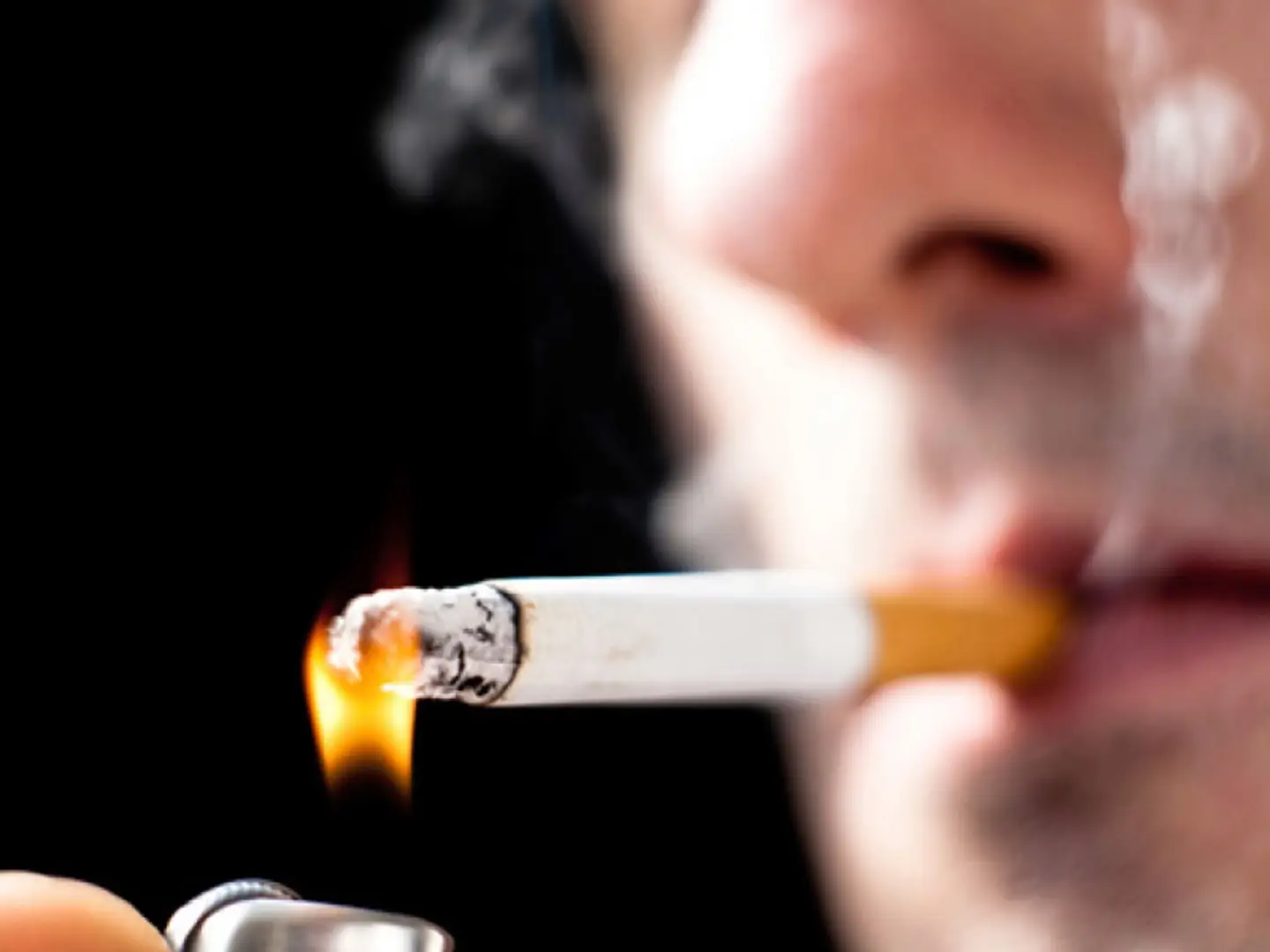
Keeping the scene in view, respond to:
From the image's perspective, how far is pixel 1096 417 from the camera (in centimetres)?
47

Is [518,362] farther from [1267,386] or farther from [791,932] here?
[1267,386]

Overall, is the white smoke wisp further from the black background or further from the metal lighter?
the black background

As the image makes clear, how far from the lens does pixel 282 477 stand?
45.8 inches

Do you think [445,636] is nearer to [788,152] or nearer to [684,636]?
[684,636]

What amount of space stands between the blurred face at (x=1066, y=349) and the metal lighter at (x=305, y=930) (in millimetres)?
252

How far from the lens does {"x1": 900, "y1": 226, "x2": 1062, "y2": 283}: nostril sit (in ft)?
1.57

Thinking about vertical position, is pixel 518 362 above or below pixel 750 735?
above

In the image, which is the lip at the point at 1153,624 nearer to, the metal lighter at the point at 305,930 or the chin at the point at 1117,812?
the chin at the point at 1117,812

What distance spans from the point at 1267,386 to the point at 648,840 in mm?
956

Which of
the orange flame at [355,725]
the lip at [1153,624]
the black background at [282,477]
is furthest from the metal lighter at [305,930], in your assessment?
the black background at [282,477]

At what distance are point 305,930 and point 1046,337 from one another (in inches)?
11.2

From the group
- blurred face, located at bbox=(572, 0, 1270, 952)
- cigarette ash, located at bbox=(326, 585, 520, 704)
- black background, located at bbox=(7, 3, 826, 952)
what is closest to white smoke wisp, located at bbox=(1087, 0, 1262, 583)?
blurred face, located at bbox=(572, 0, 1270, 952)

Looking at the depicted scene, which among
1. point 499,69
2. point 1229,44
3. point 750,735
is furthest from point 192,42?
point 1229,44

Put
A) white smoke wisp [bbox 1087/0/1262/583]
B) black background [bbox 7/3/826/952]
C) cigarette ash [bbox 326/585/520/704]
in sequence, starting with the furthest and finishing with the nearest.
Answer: black background [bbox 7/3/826/952]
white smoke wisp [bbox 1087/0/1262/583]
cigarette ash [bbox 326/585/520/704]
